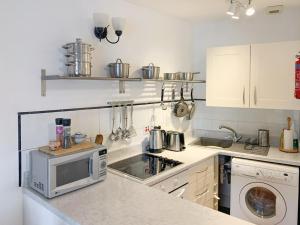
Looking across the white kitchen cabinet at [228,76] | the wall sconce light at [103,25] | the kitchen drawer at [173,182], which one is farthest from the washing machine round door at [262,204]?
the wall sconce light at [103,25]

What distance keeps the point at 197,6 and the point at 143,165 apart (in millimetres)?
1554

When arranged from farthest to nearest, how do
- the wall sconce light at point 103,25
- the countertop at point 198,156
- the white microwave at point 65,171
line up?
the countertop at point 198,156 < the wall sconce light at point 103,25 < the white microwave at point 65,171

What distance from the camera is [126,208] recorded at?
1.47m

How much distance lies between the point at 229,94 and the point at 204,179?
35.6 inches

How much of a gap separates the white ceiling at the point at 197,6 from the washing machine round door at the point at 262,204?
5.43 ft

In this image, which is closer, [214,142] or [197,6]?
[197,6]

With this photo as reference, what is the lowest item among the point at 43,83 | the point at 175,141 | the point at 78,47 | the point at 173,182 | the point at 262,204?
the point at 262,204

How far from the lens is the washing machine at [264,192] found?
2.37m

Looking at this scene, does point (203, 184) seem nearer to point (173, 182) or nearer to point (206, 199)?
point (206, 199)

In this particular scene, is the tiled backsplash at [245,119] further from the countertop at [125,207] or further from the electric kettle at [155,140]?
the countertop at [125,207]

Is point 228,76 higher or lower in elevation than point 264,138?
higher

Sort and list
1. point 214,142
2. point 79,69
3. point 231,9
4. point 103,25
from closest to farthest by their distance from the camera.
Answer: point 79,69 → point 231,9 → point 103,25 → point 214,142

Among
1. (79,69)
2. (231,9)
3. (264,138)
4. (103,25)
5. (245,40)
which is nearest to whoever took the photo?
(79,69)

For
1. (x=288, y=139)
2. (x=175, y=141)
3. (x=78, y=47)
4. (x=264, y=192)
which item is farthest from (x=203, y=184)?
(x=78, y=47)
